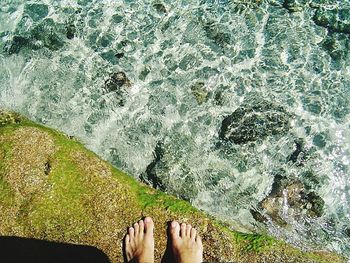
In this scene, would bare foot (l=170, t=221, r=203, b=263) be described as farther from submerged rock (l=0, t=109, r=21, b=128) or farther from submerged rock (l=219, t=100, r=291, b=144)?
submerged rock (l=0, t=109, r=21, b=128)

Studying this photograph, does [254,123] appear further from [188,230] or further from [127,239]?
[127,239]

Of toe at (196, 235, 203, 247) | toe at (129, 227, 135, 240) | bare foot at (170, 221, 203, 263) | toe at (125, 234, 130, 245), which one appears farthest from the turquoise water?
toe at (125, 234, 130, 245)

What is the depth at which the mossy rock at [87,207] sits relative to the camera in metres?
7.69

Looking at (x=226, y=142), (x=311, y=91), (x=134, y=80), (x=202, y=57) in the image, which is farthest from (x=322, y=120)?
(x=134, y=80)

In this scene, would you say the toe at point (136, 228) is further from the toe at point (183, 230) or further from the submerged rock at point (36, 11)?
the submerged rock at point (36, 11)

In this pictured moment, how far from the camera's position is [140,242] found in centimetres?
758

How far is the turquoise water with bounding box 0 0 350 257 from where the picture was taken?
31.3 feet

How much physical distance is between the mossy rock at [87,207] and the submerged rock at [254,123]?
264 centimetres

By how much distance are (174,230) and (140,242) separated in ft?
2.43

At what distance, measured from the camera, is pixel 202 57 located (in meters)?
11.3

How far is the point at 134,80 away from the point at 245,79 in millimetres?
2978

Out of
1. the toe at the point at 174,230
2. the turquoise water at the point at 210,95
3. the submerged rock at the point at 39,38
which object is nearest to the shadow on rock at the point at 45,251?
the toe at the point at 174,230

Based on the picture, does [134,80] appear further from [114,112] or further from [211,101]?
[211,101]

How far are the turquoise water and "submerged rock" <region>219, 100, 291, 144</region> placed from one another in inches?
1.1
